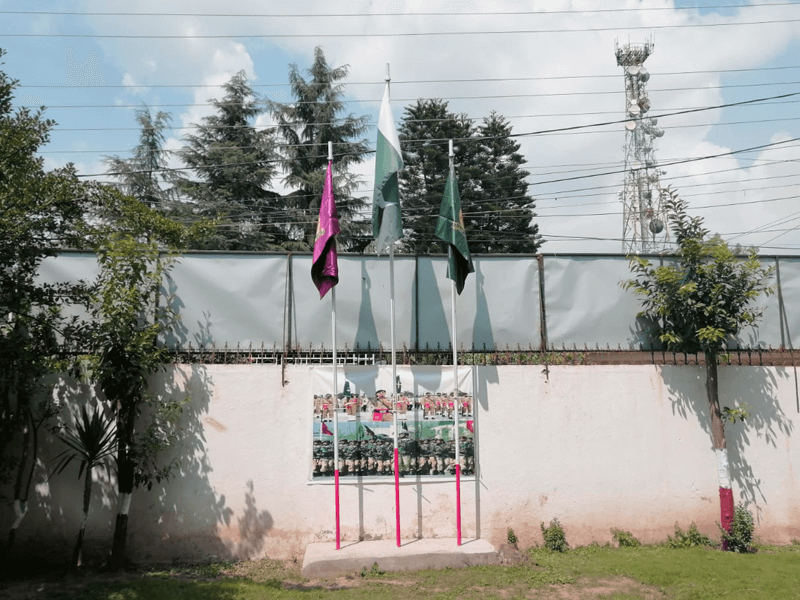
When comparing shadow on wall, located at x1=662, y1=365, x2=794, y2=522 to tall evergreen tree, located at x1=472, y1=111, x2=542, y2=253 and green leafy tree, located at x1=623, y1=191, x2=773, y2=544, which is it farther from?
tall evergreen tree, located at x1=472, y1=111, x2=542, y2=253

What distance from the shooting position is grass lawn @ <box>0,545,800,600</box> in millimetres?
5594

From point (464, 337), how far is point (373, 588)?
3.10 meters

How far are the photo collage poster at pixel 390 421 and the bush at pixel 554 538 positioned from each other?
1.11 meters

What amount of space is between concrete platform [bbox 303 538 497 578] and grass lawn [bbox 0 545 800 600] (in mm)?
98

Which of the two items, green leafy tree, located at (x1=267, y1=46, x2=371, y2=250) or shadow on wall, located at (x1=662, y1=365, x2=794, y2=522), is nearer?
shadow on wall, located at (x1=662, y1=365, x2=794, y2=522)

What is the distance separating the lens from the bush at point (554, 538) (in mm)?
6883

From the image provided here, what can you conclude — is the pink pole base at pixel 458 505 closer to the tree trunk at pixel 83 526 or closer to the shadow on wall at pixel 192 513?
the shadow on wall at pixel 192 513

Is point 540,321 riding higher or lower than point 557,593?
higher

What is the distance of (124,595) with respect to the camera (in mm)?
5504

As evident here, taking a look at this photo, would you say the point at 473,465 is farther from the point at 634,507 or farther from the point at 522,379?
the point at 634,507

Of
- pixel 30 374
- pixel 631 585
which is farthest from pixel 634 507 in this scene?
pixel 30 374

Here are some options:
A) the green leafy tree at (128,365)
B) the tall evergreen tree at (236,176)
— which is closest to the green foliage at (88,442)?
the green leafy tree at (128,365)

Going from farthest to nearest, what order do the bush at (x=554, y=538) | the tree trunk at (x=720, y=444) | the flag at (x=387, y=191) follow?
1. the tree trunk at (x=720, y=444)
2. the bush at (x=554, y=538)
3. the flag at (x=387, y=191)

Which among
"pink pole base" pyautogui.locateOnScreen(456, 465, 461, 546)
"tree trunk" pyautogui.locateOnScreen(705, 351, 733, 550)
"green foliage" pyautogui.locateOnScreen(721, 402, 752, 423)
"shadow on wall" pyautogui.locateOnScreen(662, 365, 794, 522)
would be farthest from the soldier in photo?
"green foliage" pyautogui.locateOnScreen(721, 402, 752, 423)
